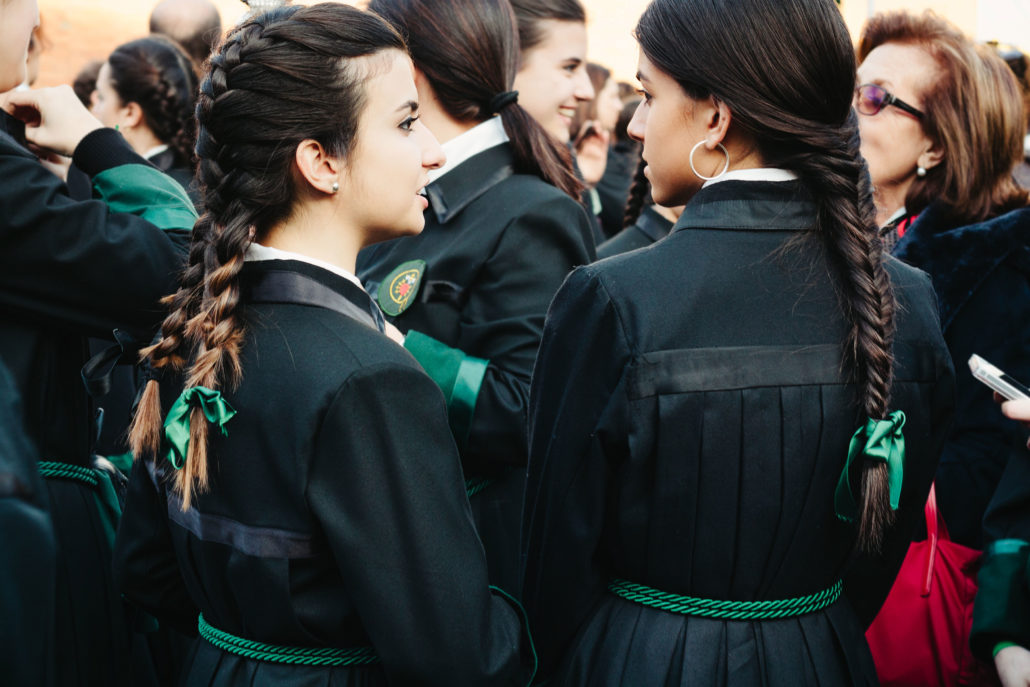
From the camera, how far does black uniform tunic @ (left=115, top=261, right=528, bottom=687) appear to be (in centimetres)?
139

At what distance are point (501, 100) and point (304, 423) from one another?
4.55ft

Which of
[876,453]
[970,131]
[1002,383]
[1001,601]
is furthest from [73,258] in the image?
[970,131]

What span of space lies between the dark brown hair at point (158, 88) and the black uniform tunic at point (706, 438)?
2.68 meters

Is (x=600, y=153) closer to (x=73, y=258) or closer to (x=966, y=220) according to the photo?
(x=966, y=220)

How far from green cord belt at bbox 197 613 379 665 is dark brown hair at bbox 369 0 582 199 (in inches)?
56.7

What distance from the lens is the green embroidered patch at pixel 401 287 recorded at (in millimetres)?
2330

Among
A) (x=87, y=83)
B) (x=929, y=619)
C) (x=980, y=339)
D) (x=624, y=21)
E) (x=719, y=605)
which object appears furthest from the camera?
(x=624, y=21)

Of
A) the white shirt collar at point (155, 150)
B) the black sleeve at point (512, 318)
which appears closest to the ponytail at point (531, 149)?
the black sleeve at point (512, 318)

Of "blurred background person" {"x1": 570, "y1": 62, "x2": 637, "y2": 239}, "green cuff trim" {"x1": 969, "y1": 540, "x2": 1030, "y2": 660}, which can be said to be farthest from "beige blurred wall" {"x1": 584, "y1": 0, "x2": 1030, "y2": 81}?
"green cuff trim" {"x1": 969, "y1": 540, "x2": 1030, "y2": 660}

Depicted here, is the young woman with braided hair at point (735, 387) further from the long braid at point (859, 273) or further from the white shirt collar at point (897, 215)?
the white shirt collar at point (897, 215)

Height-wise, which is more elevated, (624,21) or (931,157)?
(931,157)

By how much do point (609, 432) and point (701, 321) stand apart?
232 mm

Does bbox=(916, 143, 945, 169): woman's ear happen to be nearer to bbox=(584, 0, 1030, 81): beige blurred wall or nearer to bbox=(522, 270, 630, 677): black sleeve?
bbox=(522, 270, 630, 677): black sleeve

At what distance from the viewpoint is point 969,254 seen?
235cm
